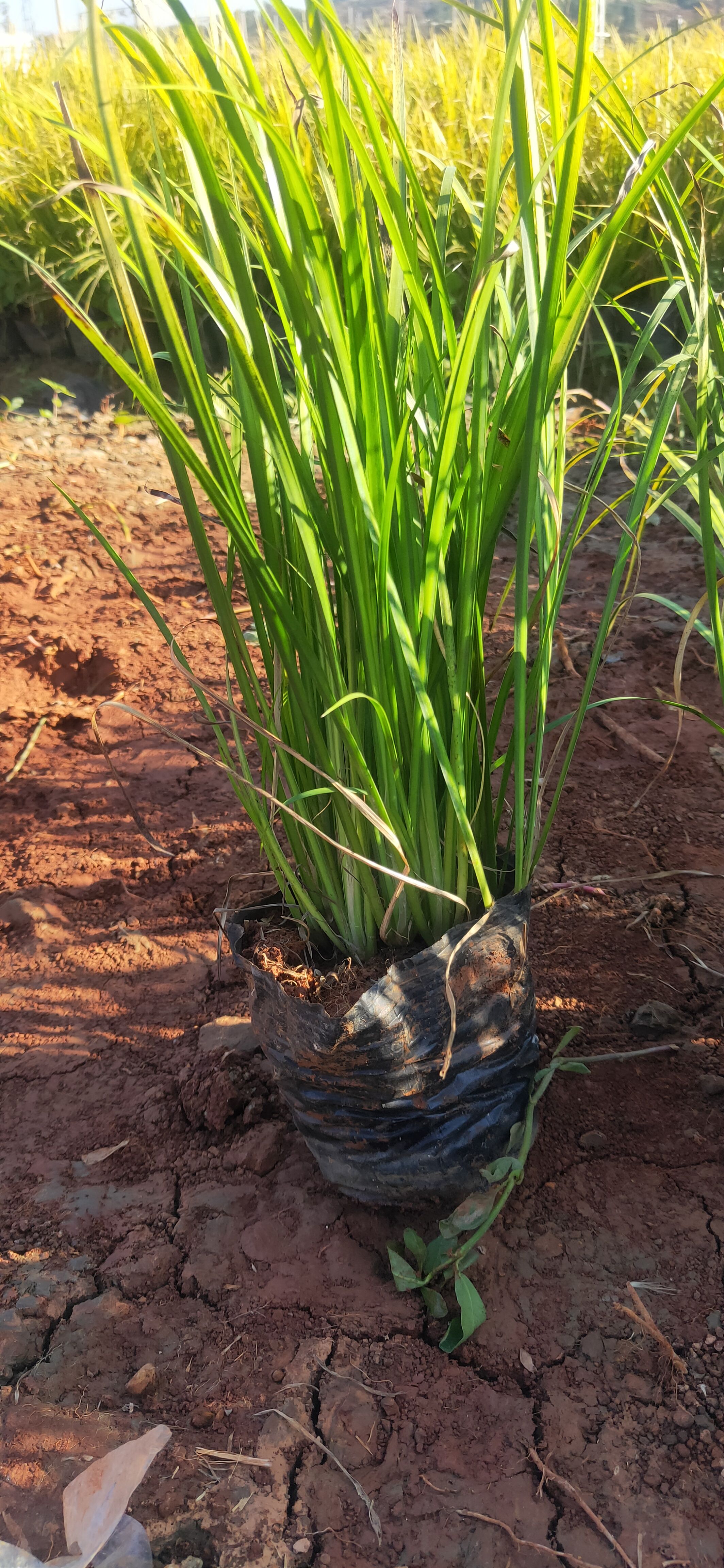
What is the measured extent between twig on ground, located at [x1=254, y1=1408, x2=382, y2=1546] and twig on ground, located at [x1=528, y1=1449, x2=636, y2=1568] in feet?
0.48

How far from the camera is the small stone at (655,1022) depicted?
1.22 metres

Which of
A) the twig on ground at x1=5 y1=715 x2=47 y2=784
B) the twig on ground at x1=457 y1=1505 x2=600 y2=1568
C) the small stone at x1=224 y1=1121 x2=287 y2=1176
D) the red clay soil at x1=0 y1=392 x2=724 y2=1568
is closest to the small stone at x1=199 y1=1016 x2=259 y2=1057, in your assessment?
the red clay soil at x1=0 y1=392 x2=724 y2=1568

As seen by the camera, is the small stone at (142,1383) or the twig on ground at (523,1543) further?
the small stone at (142,1383)

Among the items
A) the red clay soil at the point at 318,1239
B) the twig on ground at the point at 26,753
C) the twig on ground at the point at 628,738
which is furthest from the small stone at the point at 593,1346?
the twig on ground at the point at 26,753

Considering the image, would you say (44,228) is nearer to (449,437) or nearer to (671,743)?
(671,743)

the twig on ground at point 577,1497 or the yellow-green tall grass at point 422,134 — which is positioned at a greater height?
the yellow-green tall grass at point 422,134

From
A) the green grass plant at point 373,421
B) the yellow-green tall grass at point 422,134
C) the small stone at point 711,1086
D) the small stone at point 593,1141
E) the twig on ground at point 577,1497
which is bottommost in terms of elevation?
the twig on ground at point 577,1497

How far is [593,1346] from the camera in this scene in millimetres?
940

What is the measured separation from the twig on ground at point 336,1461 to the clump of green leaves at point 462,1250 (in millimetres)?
139

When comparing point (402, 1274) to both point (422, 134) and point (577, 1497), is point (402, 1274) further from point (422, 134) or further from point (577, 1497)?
point (422, 134)

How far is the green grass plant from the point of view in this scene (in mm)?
686

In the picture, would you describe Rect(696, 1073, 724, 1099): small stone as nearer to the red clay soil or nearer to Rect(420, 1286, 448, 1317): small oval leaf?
the red clay soil

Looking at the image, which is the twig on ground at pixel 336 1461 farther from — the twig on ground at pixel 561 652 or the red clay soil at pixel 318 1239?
the twig on ground at pixel 561 652

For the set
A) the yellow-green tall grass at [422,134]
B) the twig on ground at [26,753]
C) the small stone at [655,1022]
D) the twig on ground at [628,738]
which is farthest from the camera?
the yellow-green tall grass at [422,134]
